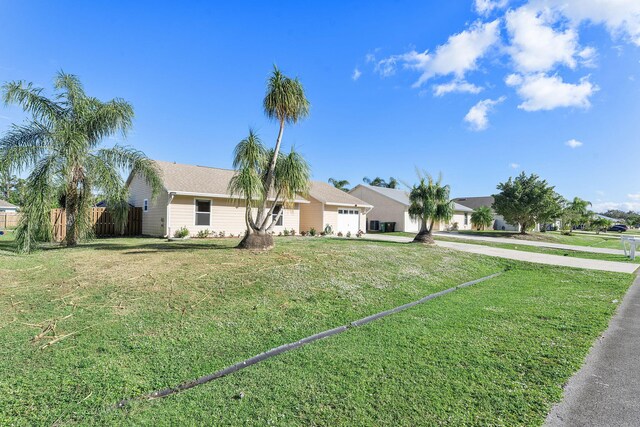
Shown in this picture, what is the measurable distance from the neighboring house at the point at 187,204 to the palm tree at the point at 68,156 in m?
3.10

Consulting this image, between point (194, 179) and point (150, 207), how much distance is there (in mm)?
2877

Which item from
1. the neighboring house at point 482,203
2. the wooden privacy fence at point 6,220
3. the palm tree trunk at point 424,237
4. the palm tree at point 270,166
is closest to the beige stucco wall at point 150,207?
the palm tree at point 270,166

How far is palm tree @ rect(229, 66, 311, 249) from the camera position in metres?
10.5

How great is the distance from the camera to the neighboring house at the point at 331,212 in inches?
890

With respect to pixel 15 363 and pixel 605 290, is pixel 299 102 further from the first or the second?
pixel 605 290

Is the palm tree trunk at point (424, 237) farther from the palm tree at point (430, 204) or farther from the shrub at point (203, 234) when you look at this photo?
the shrub at point (203, 234)

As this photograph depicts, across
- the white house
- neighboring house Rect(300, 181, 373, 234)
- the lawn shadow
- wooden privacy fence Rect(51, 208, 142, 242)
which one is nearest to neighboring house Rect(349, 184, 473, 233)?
neighboring house Rect(300, 181, 373, 234)

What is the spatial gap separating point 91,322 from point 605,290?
38.8 ft

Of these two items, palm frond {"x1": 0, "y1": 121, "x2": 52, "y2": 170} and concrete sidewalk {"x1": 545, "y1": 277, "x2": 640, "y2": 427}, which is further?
palm frond {"x1": 0, "y1": 121, "x2": 52, "y2": 170}

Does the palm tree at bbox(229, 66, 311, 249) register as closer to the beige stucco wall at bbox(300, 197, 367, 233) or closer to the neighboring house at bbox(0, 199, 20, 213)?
the beige stucco wall at bbox(300, 197, 367, 233)

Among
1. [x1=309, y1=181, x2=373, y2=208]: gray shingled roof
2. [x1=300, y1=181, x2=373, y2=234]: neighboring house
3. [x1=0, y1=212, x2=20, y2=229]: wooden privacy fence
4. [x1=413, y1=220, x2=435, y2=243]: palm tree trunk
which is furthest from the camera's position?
[x1=0, y1=212, x2=20, y2=229]: wooden privacy fence

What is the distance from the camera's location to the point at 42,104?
447 inches

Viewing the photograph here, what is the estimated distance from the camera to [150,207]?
59.0 ft

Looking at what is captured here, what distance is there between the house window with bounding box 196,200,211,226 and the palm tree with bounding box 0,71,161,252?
4601 millimetres
